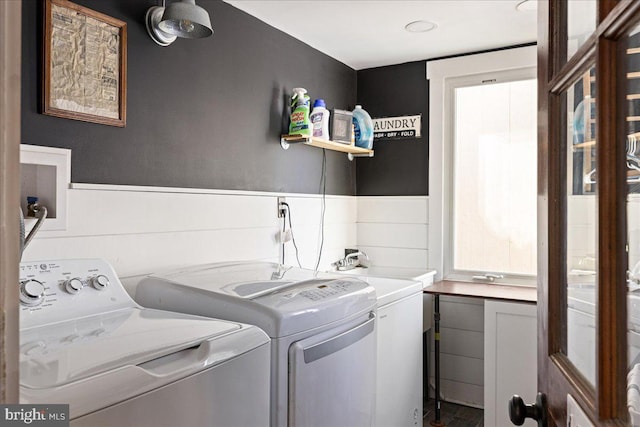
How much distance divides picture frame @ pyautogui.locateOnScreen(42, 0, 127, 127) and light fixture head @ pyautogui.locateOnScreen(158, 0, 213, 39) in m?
0.17

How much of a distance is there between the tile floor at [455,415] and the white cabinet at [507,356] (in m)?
0.34

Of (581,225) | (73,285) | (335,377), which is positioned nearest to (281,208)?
(335,377)

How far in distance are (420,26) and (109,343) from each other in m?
2.36

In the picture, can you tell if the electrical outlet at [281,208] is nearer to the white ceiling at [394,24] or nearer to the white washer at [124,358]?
the white ceiling at [394,24]

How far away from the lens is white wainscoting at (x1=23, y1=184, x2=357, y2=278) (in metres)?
1.69

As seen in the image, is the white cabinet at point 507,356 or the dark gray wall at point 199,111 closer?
the dark gray wall at point 199,111

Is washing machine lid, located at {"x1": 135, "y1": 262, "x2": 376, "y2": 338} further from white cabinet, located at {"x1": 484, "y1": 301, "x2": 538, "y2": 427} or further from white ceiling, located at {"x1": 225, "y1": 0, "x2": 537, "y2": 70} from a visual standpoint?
white ceiling, located at {"x1": 225, "y1": 0, "x2": 537, "y2": 70}

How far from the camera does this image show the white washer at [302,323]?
1.43 meters

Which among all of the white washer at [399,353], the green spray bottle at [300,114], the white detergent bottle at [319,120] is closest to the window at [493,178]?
the white washer at [399,353]

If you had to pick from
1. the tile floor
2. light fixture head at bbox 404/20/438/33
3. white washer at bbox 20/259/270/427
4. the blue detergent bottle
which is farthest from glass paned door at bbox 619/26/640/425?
the blue detergent bottle

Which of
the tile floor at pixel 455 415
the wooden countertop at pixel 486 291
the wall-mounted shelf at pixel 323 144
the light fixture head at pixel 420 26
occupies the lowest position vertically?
the tile floor at pixel 455 415

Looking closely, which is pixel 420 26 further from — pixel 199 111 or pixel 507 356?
pixel 507 356

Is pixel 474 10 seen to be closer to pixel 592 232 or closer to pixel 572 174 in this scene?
pixel 572 174

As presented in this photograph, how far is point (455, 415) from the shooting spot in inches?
118
